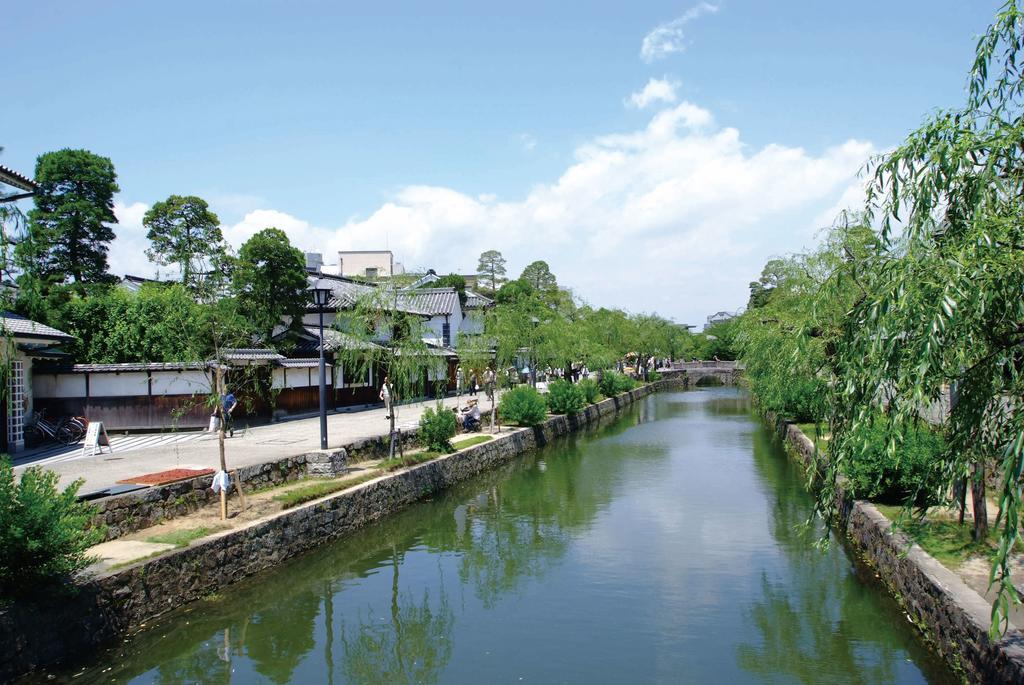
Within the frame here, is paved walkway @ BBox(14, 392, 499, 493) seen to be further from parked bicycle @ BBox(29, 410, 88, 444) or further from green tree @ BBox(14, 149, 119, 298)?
green tree @ BBox(14, 149, 119, 298)

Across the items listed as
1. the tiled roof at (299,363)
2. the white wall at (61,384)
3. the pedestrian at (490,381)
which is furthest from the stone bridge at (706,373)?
the white wall at (61,384)

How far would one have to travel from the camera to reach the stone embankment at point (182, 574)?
24.1 ft

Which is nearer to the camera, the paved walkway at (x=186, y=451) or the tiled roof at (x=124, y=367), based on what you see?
the paved walkway at (x=186, y=451)

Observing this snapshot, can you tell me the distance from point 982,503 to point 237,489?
10849mm

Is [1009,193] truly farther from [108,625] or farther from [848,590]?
[108,625]

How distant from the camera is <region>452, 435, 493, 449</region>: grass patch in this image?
20.4 m

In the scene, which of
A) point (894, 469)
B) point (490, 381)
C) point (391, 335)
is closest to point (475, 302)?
point (490, 381)

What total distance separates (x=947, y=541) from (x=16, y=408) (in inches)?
764

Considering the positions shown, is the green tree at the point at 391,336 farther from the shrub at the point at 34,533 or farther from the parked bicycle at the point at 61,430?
the shrub at the point at 34,533

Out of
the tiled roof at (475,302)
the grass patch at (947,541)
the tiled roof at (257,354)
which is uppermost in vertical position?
the tiled roof at (475,302)

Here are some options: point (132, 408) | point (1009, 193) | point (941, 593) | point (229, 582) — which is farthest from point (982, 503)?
point (132, 408)

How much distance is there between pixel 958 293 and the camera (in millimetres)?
5363

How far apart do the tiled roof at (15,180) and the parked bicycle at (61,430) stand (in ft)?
36.2

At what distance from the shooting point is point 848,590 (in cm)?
1048
